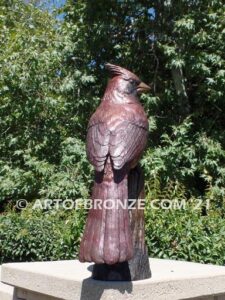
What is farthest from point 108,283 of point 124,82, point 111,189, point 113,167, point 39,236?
point 39,236

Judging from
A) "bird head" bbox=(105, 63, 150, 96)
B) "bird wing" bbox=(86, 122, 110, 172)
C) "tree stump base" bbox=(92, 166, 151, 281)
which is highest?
"bird head" bbox=(105, 63, 150, 96)

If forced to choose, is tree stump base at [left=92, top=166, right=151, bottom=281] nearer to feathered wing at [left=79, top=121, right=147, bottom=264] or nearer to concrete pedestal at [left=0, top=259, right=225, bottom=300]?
concrete pedestal at [left=0, top=259, right=225, bottom=300]

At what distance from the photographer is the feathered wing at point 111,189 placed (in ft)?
11.4

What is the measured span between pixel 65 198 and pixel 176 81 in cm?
261

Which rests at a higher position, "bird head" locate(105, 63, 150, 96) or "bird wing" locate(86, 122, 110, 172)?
"bird head" locate(105, 63, 150, 96)

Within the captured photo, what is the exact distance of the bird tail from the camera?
11.3 ft

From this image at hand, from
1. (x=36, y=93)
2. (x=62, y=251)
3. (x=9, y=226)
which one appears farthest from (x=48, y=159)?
(x=62, y=251)

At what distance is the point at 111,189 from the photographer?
12.1 ft

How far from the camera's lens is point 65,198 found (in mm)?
7906

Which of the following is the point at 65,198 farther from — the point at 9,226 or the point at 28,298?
the point at 28,298

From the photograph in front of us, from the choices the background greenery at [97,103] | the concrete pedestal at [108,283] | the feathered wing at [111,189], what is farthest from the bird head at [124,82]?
the background greenery at [97,103]

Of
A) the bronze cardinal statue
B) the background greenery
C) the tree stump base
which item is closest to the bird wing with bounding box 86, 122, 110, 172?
the bronze cardinal statue

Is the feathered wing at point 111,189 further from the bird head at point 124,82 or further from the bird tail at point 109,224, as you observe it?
the bird head at point 124,82

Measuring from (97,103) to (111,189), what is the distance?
4943 millimetres
